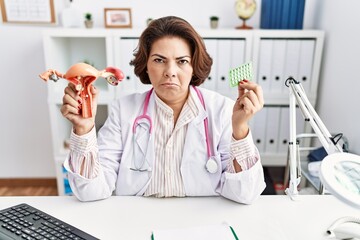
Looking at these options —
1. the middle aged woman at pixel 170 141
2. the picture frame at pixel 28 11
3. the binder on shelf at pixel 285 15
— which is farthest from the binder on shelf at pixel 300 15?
the picture frame at pixel 28 11

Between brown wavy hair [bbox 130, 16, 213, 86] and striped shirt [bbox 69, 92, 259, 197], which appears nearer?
striped shirt [bbox 69, 92, 259, 197]

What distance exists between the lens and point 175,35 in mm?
1206

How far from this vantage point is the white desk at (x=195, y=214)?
946 mm

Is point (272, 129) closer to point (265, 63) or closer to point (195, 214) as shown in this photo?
point (265, 63)

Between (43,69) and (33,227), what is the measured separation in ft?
5.98

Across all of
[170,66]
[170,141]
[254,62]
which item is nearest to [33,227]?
[170,141]

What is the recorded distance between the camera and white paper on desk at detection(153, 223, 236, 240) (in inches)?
35.6

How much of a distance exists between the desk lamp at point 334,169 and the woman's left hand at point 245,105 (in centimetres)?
10

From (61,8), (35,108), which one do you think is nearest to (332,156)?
(61,8)

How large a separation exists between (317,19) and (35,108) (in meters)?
2.19

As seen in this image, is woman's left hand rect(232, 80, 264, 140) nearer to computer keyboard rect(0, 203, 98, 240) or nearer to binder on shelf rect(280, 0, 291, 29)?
computer keyboard rect(0, 203, 98, 240)

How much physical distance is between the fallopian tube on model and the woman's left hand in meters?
0.38

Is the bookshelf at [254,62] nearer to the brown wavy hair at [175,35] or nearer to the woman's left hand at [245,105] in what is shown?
the brown wavy hair at [175,35]

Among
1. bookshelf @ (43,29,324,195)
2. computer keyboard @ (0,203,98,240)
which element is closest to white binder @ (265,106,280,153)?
bookshelf @ (43,29,324,195)
